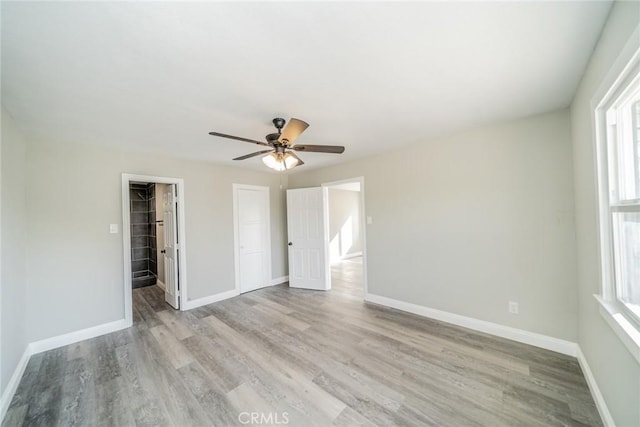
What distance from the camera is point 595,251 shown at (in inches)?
67.2

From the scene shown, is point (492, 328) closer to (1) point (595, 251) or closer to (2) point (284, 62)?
(1) point (595, 251)

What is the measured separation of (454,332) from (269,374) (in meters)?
2.18

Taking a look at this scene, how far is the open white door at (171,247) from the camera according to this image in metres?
→ 3.78

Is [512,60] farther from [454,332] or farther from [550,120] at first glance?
[454,332]

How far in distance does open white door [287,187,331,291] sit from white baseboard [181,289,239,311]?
3.91 ft

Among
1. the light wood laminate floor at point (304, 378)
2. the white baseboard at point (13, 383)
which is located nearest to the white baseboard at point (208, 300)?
the light wood laminate floor at point (304, 378)

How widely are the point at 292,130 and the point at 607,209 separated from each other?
7.58ft

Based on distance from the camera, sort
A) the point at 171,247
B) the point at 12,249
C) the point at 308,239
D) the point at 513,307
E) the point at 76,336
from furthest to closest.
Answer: the point at 308,239, the point at 171,247, the point at 76,336, the point at 513,307, the point at 12,249

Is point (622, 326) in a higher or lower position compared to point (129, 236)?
lower

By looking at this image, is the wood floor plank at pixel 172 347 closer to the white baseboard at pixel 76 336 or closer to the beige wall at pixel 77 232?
the white baseboard at pixel 76 336

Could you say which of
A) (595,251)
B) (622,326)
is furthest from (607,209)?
(622,326)

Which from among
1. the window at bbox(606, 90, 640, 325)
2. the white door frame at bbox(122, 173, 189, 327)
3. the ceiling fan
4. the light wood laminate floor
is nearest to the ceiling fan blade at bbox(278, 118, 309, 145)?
the ceiling fan

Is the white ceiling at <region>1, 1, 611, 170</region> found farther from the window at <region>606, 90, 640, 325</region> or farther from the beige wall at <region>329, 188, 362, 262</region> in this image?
the beige wall at <region>329, 188, 362, 262</region>

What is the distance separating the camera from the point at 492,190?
106 inches
